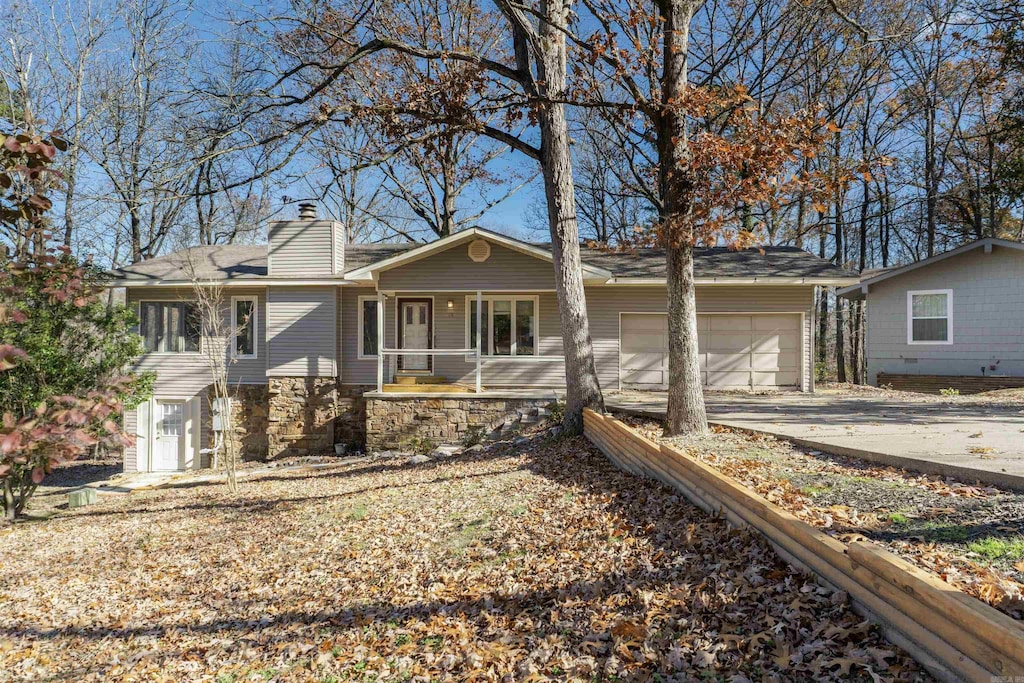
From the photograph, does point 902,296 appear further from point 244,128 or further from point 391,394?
point 244,128

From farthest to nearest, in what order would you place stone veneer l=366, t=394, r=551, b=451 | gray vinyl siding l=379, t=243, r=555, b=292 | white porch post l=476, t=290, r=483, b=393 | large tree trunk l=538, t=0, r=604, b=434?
gray vinyl siding l=379, t=243, r=555, b=292 < white porch post l=476, t=290, r=483, b=393 < stone veneer l=366, t=394, r=551, b=451 < large tree trunk l=538, t=0, r=604, b=434

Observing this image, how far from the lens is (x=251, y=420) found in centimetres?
1434

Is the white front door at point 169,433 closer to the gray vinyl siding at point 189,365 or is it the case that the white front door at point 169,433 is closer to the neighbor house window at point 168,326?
the gray vinyl siding at point 189,365

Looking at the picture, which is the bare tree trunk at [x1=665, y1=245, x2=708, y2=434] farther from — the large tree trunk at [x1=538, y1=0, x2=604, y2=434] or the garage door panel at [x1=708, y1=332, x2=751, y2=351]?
the garage door panel at [x1=708, y1=332, x2=751, y2=351]

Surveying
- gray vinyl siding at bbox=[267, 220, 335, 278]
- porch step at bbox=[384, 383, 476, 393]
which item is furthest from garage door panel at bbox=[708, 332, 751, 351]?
gray vinyl siding at bbox=[267, 220, 335, 278]

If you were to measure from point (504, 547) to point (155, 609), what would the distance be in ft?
9.48

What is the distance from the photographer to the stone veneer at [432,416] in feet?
40.3

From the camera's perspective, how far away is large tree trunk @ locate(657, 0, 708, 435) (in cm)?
709

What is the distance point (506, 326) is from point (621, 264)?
317cm

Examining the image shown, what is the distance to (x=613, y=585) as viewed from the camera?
388cm

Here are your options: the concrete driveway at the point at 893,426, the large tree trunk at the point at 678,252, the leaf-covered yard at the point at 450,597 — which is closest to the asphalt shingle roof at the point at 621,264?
the concrete driveway at the point at 893,426

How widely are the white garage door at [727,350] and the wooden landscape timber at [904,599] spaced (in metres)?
Result: 9.66

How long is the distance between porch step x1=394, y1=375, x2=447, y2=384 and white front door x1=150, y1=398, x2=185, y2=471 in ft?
18.5

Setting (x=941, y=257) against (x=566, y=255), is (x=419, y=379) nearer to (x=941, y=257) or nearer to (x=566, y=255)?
(x=566, y=255)
